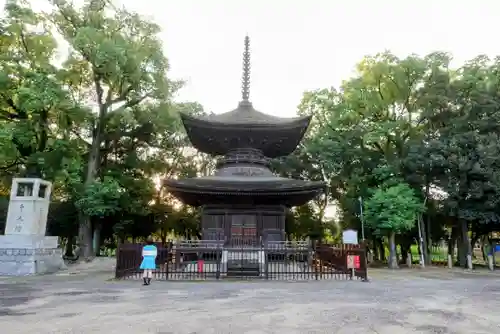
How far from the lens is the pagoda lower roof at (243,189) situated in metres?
17.8

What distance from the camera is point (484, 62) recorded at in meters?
26.4

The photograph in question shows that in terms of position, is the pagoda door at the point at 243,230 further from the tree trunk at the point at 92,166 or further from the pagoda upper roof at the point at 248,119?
the tree trunk at the point at 92,166

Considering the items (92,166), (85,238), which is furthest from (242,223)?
(92,166)

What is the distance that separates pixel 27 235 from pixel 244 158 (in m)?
11.5

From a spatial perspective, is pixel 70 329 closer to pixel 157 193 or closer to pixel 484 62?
pixel 157 193

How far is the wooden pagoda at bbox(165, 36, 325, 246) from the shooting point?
18.1m

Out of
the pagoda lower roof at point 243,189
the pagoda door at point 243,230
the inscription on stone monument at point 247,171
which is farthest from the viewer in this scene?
the inscription on stone monument at point 247,171

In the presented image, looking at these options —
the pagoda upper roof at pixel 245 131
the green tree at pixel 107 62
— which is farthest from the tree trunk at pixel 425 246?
the green tree at pixel 107 62

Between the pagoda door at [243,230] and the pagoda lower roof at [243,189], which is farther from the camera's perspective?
the pagoda door at [243,230]

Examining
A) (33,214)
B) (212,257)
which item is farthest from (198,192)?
(33,214)

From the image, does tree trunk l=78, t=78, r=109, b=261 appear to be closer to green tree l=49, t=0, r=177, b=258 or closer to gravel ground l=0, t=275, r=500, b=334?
green tree l=49, t=0, r=177, b=258

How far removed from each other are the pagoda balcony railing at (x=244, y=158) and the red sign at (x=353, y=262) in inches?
337

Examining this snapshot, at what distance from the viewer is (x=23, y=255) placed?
16828 millimetres

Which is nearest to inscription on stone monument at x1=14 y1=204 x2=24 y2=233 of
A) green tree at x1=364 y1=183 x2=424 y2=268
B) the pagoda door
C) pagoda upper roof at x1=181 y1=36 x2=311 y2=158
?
pagoda upper roof at x1=181 y1=36 x2=311 y2=158
